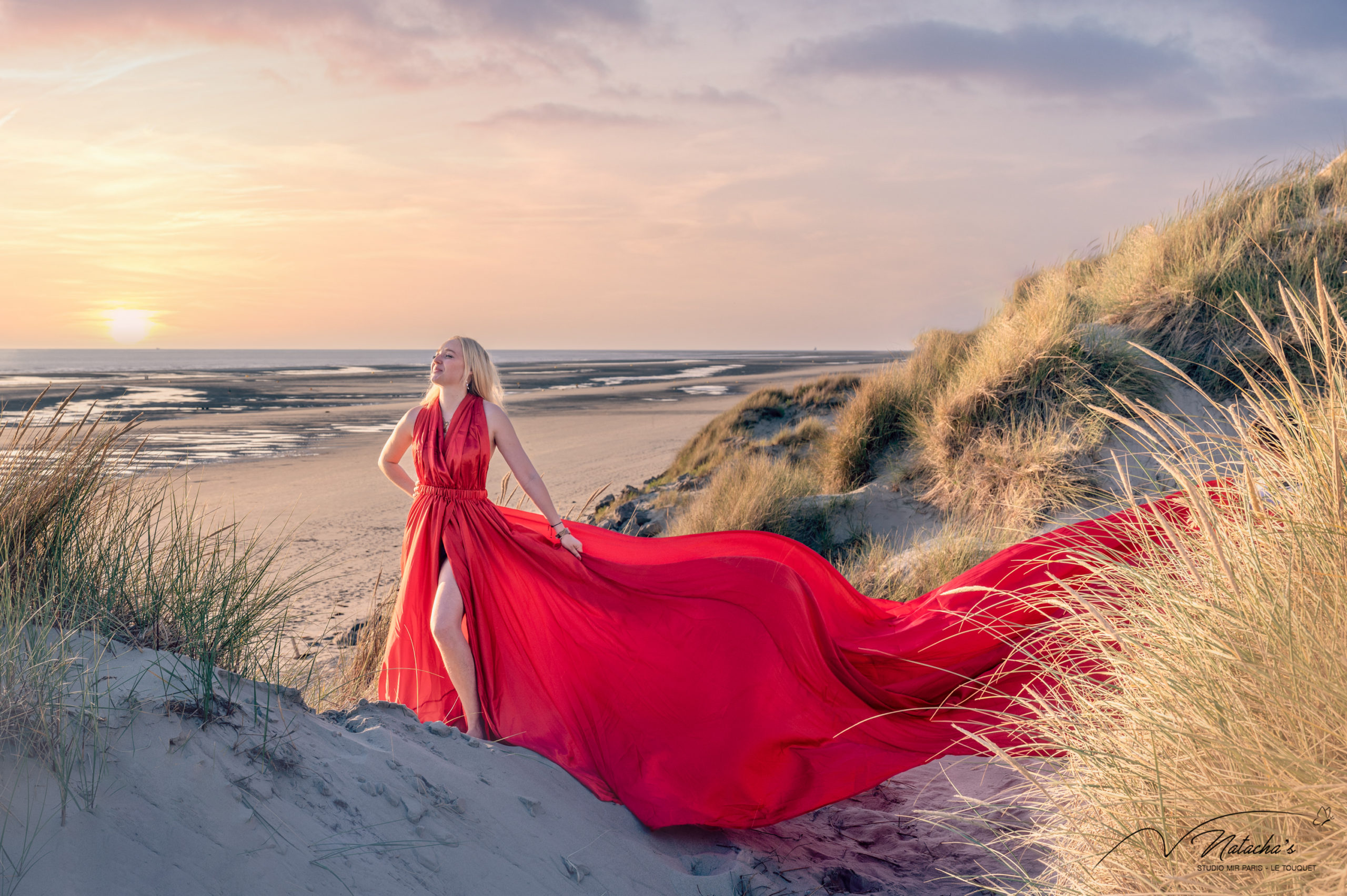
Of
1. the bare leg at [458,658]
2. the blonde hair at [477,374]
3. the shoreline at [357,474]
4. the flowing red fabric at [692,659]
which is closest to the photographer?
the flowing red fabric at [692,659]

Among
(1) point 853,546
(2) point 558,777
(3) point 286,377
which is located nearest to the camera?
(2) point 558,777

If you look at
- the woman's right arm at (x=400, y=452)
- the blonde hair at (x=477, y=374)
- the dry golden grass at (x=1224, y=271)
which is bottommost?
the woman's right arm at (x=400, y=452)

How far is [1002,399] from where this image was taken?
366 inches

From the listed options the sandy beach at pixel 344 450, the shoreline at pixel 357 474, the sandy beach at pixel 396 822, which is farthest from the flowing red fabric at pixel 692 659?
the sandy beach at pixel 344 450

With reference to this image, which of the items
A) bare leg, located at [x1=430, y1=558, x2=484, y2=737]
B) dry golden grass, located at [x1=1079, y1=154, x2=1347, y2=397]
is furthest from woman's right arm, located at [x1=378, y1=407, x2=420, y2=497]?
dry golden grass, located at [x1=1079, y1=154, x2=1347, y2=397]

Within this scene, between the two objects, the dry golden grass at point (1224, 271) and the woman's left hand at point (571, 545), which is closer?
the woman's left hand at point (571, 545)

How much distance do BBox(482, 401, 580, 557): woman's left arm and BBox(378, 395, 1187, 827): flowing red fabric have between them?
3.5 inches

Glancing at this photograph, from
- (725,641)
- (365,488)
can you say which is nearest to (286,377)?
(365,488)

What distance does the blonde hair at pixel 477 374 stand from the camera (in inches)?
183

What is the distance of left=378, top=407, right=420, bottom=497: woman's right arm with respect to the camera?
480 centimetres

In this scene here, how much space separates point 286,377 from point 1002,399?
175ft

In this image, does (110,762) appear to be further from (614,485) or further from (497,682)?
(614,485)
